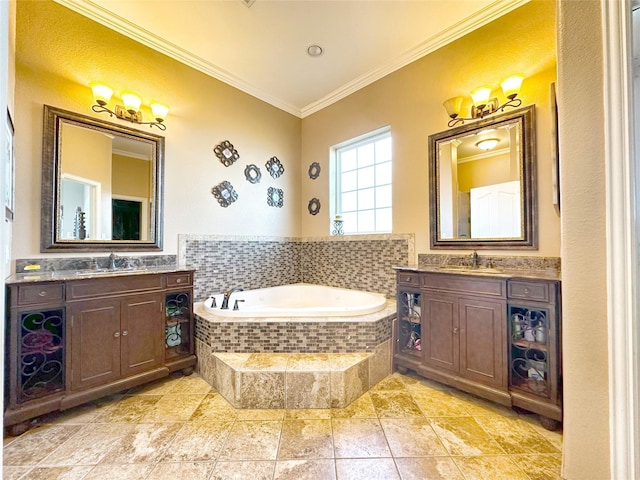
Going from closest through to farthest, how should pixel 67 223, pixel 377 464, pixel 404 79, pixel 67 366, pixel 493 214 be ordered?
pixel 377 464 < pixel 67 366 < pixel 67 223 < pixel 493 214 < pixel 404 79

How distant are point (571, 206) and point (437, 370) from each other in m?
1.64

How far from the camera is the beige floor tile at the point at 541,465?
4.45 feet

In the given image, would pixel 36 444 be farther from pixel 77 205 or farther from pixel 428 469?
pixel 428 469

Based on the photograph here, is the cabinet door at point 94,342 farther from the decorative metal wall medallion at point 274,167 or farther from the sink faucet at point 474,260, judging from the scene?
the sink faucet at point 474,260

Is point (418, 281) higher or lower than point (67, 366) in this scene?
higher

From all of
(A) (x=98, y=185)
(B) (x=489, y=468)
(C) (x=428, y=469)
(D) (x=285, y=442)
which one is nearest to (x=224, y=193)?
(A) (x=98, y=185)

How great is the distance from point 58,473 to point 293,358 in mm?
1359

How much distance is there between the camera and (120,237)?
97.4 inches

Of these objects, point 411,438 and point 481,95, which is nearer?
point 411,438

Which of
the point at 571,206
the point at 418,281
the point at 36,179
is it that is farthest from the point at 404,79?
the point at 36,179

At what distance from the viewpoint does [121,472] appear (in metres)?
1.39

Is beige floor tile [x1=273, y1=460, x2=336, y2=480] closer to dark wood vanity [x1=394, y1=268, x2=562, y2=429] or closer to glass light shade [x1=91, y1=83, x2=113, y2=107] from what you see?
dark wood vanity [x1=394, y1=268, x2=562, y2=429]

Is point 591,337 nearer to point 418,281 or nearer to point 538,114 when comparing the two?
point 418,281

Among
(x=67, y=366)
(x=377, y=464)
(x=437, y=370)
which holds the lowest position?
(x=377, y=464)
